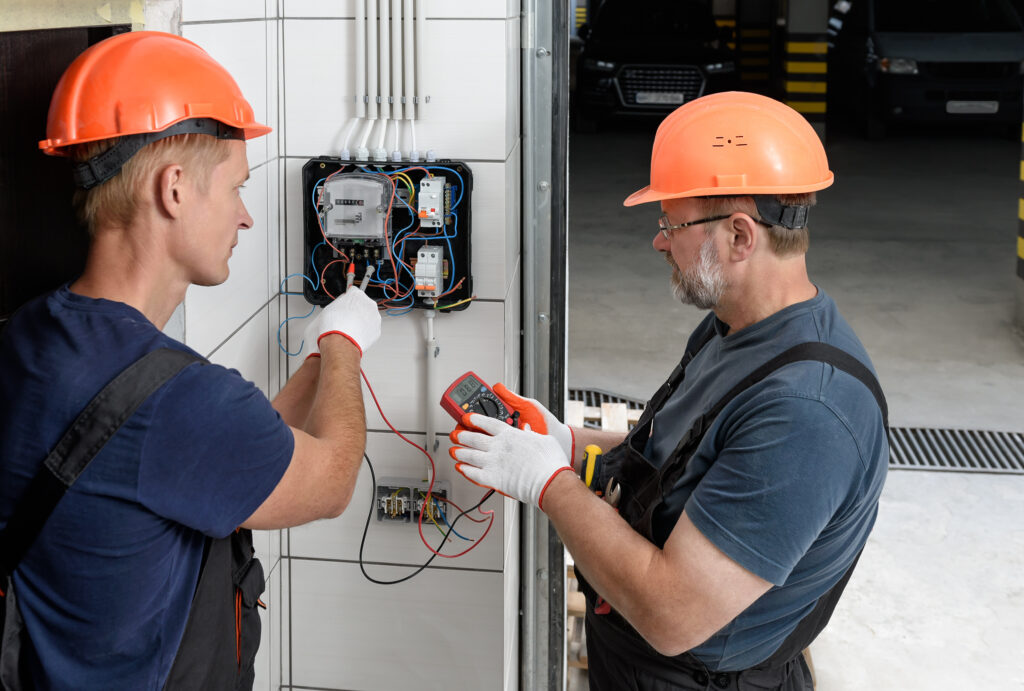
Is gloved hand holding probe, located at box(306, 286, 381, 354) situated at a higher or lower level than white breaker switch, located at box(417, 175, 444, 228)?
lower

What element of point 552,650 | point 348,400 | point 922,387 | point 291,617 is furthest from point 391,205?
point 922,387

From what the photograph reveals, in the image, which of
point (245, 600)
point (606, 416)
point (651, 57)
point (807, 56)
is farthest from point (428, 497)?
point (807, 56)

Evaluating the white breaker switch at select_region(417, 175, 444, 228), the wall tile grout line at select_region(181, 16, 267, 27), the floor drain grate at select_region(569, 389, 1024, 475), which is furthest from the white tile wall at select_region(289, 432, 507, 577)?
the floor drain grate at select_region(569, 389, 1024, 475)

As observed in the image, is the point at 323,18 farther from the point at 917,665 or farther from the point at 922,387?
the point at 922,387

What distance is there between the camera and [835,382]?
1.80 metres

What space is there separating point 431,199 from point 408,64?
346 millimetres

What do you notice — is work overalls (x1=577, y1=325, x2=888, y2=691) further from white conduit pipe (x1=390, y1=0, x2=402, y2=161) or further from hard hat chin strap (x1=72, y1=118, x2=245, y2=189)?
hard hat chin strap (x1=72, y1=118, x2=245, y2=189)

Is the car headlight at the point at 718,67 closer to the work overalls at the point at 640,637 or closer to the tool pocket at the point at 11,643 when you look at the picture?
the work overalls at the point at 640,637

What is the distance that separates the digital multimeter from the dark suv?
10.5 m

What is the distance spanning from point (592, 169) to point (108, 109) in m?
11.0

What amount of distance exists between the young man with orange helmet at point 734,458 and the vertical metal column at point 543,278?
31.9 inches

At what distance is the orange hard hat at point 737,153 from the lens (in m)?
1.95

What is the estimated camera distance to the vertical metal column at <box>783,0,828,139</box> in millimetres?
14469

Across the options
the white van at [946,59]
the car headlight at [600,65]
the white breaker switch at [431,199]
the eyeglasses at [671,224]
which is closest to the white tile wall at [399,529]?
the white breaker switch at [431,199]
